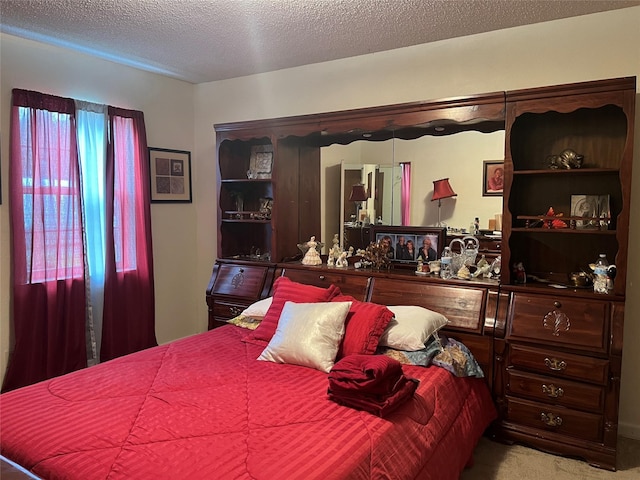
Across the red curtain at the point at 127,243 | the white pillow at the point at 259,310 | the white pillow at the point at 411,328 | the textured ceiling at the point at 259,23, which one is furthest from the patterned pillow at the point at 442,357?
the red curtain at the point at 127,243

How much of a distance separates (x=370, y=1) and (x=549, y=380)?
2.32 meters

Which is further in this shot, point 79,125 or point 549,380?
point 79,125

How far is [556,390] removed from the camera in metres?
2.56

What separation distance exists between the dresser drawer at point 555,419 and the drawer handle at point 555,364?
22 cm

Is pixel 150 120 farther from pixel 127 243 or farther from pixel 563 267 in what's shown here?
pixel 563 267

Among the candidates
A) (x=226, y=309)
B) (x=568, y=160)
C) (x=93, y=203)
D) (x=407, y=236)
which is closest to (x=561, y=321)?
(x=568, y=160)

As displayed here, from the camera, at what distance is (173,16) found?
9.12 feet

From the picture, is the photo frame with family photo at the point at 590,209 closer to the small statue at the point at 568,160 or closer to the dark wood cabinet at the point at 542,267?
the dark wood cabinet at the point at 542,267

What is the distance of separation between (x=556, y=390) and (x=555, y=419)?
0.54 feet

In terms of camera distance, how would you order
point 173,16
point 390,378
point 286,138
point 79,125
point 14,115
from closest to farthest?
point 390,378, point 173,16, point 14,115, point 79,125, point 286,138

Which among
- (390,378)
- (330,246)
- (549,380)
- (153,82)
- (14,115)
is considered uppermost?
(153,82)

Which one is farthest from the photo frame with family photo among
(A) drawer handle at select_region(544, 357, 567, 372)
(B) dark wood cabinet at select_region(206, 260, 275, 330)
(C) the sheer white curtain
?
(C) the sheer white curtain

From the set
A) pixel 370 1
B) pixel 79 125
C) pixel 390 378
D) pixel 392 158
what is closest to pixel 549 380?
pixel 390 378

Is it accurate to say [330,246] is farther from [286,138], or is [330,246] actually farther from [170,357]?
[170,357]
